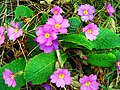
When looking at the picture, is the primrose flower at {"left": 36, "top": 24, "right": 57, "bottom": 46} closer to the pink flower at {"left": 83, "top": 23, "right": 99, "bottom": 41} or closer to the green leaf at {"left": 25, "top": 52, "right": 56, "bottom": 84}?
the green leaf at {"left": 25, "top": 52, "right": 56, "bottom": 84}

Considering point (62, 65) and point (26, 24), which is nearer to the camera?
point (62, 65)

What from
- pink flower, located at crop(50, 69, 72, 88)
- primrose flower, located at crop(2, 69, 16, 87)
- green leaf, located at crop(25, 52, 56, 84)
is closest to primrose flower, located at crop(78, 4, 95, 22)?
green leaf, located at crop(25, 52, 56, 84)

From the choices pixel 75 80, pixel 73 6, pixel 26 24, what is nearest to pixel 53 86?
pixel 75 80

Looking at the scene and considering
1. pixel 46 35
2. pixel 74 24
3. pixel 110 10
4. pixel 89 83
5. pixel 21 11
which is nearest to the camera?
pixel 46 35

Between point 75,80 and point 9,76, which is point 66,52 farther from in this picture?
point 9,76

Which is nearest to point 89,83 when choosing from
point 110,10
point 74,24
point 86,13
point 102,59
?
point 102,59

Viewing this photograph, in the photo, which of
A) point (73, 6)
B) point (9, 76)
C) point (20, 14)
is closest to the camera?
point (9, 76)

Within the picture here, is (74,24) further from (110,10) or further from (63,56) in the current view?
(110,10)
